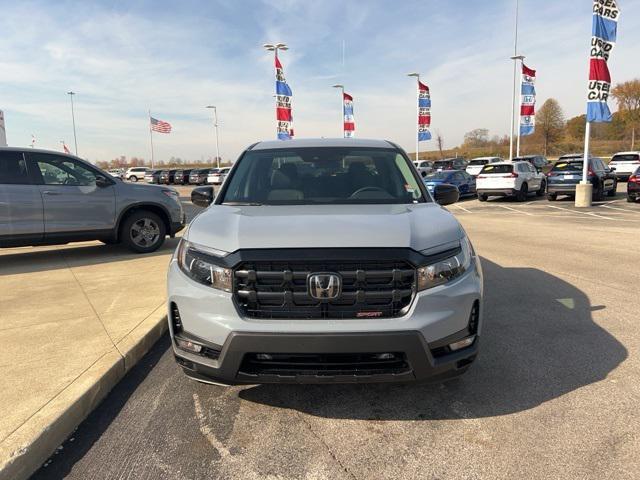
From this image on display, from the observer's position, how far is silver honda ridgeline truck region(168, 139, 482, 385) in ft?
8.87

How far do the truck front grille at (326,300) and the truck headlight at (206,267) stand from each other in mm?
102

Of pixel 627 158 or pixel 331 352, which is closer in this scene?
pixel 331 352

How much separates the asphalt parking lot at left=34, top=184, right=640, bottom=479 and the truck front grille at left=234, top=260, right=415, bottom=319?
751mm

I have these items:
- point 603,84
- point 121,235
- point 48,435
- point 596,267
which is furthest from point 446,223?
point 603,84

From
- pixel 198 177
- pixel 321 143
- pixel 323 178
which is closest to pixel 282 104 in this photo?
pixel 321 143

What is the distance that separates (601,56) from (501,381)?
16.6m

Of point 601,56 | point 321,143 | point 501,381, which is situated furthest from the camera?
point 601,56

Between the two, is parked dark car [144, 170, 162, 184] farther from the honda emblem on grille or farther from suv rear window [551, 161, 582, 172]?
the honda emblem on grille

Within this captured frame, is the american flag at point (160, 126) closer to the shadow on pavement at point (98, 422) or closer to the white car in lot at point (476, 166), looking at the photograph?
the white car in lot at point (476, 166)

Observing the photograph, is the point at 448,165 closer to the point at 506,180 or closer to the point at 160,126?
the point at 506,180

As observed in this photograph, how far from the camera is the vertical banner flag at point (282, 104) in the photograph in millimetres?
23516

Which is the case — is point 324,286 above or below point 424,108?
below

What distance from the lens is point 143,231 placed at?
28.9ft

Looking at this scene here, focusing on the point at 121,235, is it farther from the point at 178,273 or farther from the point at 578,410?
the point at 578,410
